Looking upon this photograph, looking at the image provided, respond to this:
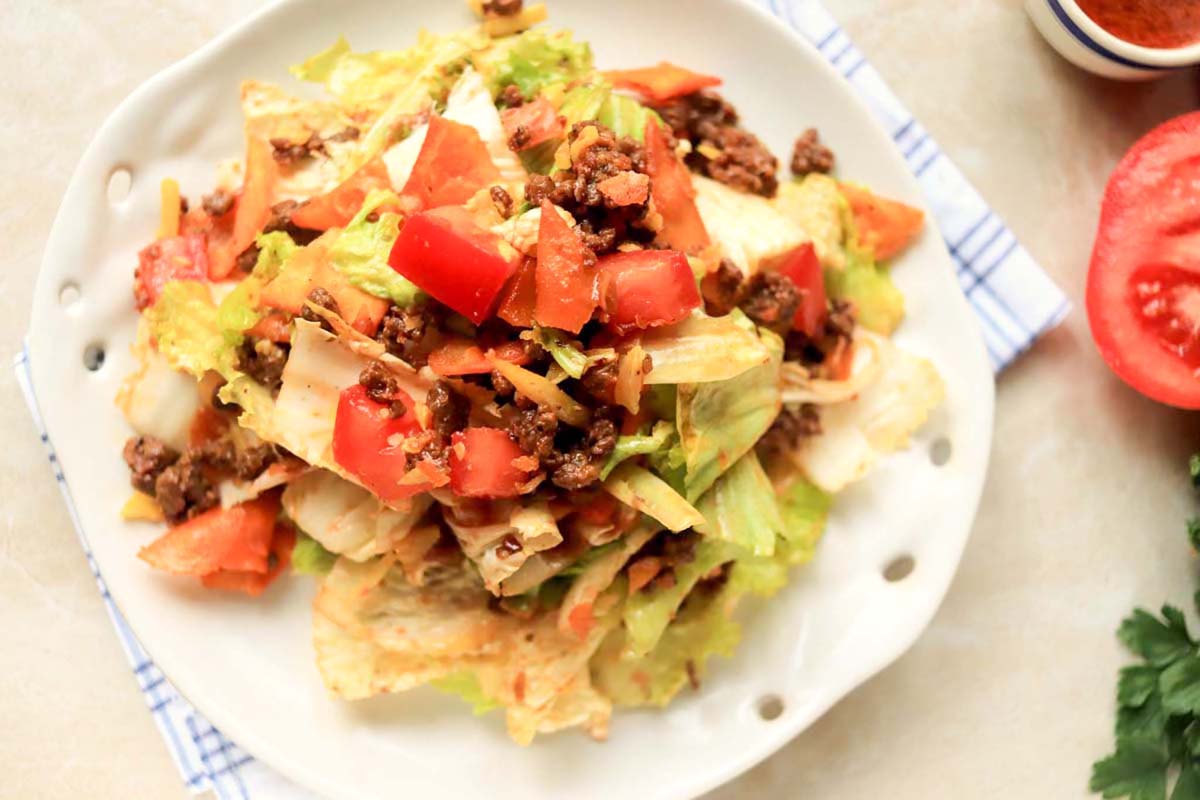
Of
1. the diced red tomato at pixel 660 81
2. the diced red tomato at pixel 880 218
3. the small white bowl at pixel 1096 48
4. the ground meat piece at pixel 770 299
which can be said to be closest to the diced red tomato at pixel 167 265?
the diced red tomato at pixel 660 81

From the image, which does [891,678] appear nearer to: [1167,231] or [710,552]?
[710,552]

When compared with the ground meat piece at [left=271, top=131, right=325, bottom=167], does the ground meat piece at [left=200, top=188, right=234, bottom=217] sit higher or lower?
lower

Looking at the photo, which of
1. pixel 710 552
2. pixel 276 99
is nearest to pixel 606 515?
pixel 710 552

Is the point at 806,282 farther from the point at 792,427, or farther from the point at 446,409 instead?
the point at 446,409

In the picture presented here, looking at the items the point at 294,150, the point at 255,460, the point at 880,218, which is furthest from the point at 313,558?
the point at 880,218

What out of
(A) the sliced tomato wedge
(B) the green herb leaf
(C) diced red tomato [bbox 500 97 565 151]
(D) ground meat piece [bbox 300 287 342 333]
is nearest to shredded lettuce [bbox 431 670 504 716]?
(D) ground meat piece [bbox 300 287 342 333]

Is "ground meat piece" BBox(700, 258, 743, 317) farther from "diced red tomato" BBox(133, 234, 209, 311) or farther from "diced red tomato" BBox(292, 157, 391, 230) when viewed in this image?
"diced red tomato" BBox(133, 234, 209, 311)

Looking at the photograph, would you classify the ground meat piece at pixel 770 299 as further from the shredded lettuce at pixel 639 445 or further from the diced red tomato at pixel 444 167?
the diced red tomato at pixel 444 167
